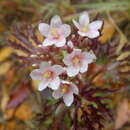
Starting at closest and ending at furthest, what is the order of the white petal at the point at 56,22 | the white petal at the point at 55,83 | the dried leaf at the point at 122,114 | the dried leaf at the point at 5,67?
the white petal at the point at 55,83 → the white petal at the point at 56,22 → the dried leaf at the point at 122,114 → the dried leaf at the point at 5,67

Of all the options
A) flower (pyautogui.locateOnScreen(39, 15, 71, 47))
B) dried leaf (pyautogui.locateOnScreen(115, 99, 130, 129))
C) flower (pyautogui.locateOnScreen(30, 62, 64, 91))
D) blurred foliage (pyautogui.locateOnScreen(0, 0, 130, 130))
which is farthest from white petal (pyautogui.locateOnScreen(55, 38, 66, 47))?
dried leaf (pyautogui.locateOnScreen(115, 99, 130, 129))

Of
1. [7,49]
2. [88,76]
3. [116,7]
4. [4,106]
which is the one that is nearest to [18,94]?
[4,106]

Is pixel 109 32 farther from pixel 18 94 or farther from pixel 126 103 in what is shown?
pixel 18 94

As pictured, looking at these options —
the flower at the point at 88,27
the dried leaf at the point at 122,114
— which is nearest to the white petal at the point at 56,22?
the flower at the point at 88,27

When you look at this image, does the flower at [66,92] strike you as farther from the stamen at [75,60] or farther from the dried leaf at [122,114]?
the dried leaf at [122,114]

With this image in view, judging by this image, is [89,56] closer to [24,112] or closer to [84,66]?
[84,66]

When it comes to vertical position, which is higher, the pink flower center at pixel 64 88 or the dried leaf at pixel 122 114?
the pink flower center at pixel 64 88

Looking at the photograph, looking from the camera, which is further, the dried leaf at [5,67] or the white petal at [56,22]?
the dried leaf at [5,67]

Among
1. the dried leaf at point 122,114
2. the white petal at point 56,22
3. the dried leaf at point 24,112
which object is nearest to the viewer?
the white petal at point 56,22
